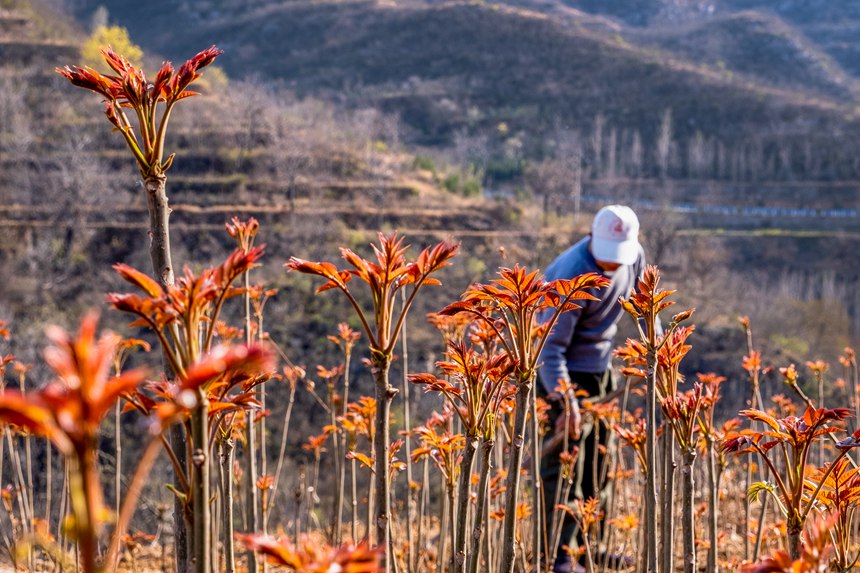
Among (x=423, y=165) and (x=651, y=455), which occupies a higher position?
(x=423, y=165)

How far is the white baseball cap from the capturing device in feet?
10.0

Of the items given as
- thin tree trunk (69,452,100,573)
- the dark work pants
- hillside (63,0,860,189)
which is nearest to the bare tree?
hillside (63,0,860,189)

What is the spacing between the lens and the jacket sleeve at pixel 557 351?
3.06 m

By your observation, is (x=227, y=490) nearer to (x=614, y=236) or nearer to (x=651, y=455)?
(x=651, y=455)

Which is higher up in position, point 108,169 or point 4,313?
point 108,169

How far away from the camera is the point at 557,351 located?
3.09 m

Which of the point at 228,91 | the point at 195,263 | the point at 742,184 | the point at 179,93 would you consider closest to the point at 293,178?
the point at 195,263

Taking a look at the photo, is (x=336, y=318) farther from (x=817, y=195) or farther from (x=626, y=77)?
(x=626, y=77)

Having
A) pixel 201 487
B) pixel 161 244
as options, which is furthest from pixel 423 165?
pixel 201 487

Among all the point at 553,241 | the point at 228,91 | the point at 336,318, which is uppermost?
the point at 228,91

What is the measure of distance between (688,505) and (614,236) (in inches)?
71.4

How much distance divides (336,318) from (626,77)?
102 ft

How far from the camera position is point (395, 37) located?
51750 millimetres

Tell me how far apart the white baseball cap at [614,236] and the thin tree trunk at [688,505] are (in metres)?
1.75
